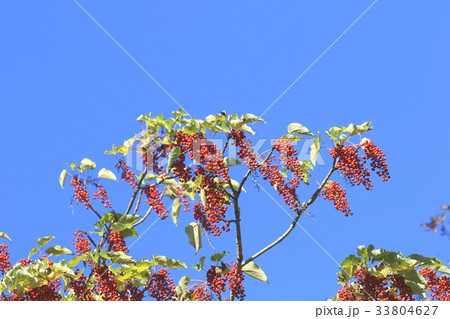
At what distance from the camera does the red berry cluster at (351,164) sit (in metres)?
6.18

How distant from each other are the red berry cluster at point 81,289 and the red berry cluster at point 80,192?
3.08 feet

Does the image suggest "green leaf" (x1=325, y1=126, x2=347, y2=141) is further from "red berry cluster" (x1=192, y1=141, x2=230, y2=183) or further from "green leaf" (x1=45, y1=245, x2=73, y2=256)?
"green leaf" (x1=45, y1=245, x2=73, y2=256)

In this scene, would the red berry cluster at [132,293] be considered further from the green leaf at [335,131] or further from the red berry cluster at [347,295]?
the green leaf at [335,131]

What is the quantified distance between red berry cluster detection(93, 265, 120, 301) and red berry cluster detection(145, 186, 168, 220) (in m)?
0.82

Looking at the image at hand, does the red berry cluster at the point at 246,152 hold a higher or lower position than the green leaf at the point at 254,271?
higher

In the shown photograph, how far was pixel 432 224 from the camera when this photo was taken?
2.48m

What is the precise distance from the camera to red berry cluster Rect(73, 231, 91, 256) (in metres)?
6.39

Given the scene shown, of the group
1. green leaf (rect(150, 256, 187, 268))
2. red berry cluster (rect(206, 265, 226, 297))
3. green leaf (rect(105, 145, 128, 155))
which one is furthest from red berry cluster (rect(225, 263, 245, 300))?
green leaf (rect(105, 145, 128, 155))

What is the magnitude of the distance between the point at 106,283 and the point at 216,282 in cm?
103

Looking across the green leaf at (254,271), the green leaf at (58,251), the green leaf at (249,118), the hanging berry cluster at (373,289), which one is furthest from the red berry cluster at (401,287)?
the green leaf at (58,251)

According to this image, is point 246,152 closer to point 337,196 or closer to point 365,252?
point 337,196

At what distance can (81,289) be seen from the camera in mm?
6020

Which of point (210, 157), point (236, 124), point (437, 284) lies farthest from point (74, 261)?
point (437, 284)
